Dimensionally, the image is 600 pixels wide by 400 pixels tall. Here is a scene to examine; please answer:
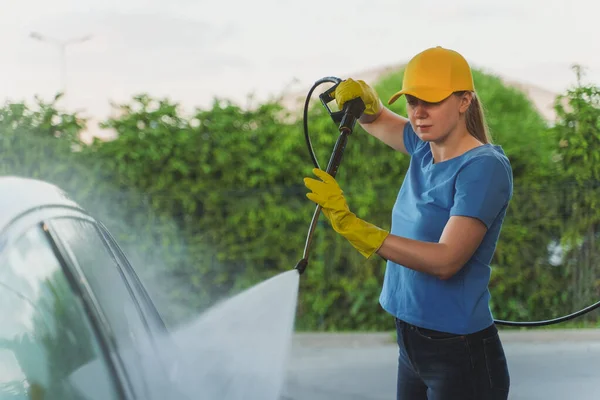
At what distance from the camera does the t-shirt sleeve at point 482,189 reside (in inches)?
86.3

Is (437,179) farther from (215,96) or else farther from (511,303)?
(511,303)

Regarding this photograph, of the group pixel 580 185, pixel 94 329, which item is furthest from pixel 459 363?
pixel 580 185

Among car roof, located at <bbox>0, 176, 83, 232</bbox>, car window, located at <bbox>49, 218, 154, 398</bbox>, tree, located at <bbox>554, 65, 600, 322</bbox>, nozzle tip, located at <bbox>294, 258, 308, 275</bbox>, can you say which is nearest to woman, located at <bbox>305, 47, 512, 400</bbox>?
nozzle tip, located at <bbox>294, 258, 308, 275</bbox>

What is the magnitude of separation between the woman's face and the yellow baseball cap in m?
0.03

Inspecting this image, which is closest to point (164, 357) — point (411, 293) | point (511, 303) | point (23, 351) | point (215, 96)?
point (23, 351)

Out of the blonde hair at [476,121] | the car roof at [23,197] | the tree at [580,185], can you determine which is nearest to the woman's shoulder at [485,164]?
the blonde hair at [476,121]

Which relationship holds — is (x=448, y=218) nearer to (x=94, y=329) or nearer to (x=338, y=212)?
(x=338, y=212)

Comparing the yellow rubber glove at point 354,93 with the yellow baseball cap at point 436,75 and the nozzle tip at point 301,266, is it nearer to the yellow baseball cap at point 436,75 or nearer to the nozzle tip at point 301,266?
the yellow baseball cap at point 436,75

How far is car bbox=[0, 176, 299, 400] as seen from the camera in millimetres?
1147

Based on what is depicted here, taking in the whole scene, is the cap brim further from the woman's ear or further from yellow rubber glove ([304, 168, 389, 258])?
yellow rubber glove ([304, 168, 389, 258])

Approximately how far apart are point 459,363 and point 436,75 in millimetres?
746

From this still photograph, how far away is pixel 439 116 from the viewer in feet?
7.59

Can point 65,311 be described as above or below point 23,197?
below

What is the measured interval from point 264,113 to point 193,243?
3.84 ft
